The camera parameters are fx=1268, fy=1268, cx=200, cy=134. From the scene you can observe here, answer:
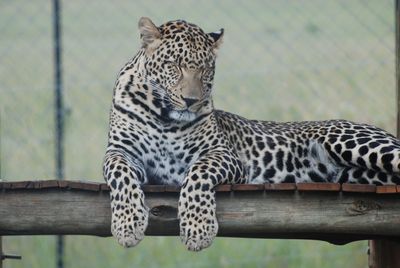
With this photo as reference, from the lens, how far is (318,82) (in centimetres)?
1714

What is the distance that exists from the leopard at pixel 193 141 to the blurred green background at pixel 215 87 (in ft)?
7.56

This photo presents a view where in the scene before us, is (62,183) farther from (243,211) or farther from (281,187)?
(281,187)

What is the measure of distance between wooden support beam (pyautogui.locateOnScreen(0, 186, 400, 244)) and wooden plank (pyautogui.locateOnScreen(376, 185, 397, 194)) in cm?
12

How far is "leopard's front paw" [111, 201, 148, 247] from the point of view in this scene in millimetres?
8586

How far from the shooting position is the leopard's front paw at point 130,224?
28.2ft

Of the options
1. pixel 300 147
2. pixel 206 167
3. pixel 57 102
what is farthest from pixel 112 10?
pixel 206 167

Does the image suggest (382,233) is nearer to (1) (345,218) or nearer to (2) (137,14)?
(1) (345,218)

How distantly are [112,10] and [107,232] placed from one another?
9683 mm

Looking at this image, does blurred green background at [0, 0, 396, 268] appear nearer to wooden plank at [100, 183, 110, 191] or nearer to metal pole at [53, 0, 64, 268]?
metal pole at [53, 0, 64, 268]

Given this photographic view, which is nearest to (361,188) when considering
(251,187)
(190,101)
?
(251,187)

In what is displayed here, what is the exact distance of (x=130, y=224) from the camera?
28.1ft

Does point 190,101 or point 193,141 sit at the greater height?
point 190,101

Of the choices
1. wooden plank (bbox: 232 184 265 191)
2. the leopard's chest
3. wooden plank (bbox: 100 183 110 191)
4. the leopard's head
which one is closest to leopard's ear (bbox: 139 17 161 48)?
the leopard's head

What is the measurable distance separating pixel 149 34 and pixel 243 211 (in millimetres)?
1757
